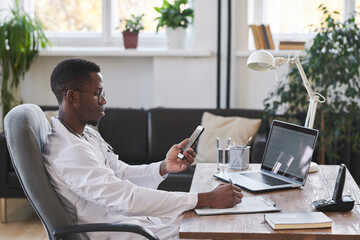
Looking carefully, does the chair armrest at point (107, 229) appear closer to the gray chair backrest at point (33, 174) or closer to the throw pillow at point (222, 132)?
the gray chair backrest at point (33, 174)

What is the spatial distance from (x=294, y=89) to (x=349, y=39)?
53cm

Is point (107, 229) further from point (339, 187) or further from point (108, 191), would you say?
point (339, 187)

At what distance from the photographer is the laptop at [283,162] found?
7.44 ft

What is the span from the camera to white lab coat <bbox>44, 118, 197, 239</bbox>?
6.28 feet

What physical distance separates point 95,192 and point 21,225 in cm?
218

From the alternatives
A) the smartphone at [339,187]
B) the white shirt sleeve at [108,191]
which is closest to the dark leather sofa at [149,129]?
the smartphone at [339,187]

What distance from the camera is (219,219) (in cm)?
183

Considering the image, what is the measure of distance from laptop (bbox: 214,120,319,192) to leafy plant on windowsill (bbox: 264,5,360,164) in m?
1.66

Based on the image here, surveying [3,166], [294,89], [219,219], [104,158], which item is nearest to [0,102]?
[3,166]

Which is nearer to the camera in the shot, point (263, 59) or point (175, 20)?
point (263, 59)

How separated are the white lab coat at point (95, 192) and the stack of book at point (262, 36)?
9.33 feet

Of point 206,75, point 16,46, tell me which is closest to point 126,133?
point 206,75

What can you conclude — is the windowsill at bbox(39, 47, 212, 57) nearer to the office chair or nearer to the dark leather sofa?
the dark leather sofa

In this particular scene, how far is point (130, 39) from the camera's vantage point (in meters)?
4.76
